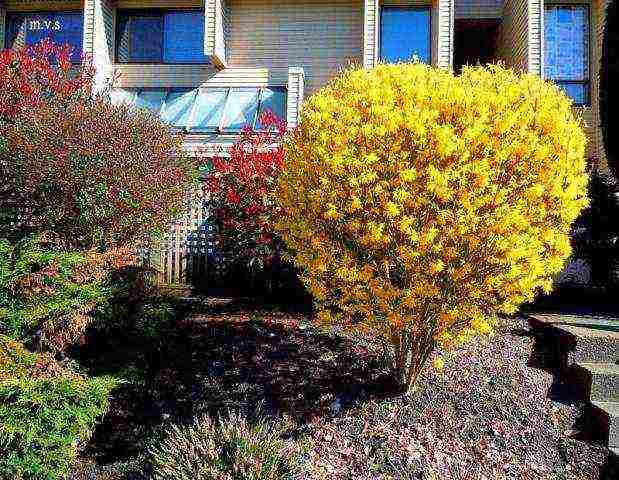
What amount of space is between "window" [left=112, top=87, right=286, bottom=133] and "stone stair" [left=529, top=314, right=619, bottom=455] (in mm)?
7867

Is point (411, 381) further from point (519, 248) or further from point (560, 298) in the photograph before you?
point (560, 298)

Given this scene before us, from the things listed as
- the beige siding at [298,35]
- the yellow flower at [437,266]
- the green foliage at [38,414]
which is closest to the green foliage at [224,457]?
the green foliage at [38,414]

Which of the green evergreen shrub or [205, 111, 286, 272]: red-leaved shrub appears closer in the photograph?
the green evergreen shrub

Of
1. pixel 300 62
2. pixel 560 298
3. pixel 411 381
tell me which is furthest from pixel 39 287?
pixel 300 62

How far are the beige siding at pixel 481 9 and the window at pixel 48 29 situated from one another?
29.4 feet

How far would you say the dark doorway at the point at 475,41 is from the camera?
16.2 metres

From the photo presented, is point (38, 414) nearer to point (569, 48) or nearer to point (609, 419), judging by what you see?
point (609, 419)

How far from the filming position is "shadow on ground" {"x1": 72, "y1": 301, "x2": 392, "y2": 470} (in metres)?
6.23

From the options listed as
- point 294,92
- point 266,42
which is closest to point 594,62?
point 294,92

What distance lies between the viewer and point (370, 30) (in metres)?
14.0

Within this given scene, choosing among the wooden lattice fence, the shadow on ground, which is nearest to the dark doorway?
the wooden lattice fence

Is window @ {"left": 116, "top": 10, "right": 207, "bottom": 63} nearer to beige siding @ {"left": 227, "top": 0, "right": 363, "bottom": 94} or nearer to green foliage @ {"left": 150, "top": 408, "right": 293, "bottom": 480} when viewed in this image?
beige siding @ {"left": 227, "top": 0, "right": 363, "bottom": 94}

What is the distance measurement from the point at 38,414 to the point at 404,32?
12.2 metres

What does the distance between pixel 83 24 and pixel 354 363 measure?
11645 mm
